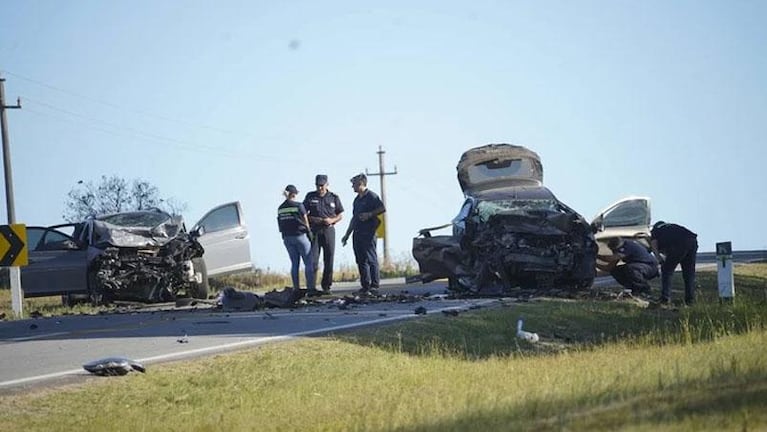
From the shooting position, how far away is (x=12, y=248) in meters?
21.8

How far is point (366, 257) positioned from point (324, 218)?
1.17 metres

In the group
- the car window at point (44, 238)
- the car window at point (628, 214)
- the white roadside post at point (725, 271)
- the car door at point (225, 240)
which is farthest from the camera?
the car window at point (628, 214)

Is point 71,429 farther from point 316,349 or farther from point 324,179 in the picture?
point 324,179

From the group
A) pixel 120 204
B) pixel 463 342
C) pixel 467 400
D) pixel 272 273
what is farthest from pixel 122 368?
pixel 120 204

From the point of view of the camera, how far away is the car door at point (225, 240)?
25.0m

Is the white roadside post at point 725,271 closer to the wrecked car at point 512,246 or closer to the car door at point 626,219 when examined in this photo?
the wrecked car at point 512,246

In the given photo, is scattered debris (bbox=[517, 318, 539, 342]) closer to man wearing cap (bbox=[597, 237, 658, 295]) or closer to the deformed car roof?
man wearing cap (bbox=[597, 237, 658, 295])

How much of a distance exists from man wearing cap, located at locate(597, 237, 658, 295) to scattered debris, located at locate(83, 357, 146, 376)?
11.7 meters

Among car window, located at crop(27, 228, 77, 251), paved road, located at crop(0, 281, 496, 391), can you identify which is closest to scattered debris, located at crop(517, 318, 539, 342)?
paved road, located at crop(0, 281, 496, 391)

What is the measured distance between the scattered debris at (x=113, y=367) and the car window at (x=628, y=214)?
15980 mm

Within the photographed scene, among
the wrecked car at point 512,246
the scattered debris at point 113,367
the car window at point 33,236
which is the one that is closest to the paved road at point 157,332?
the scattered debris at point 113,367

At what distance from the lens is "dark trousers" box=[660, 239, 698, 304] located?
1927cm

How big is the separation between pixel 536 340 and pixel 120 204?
3026 cm

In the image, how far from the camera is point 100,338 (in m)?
14.3
